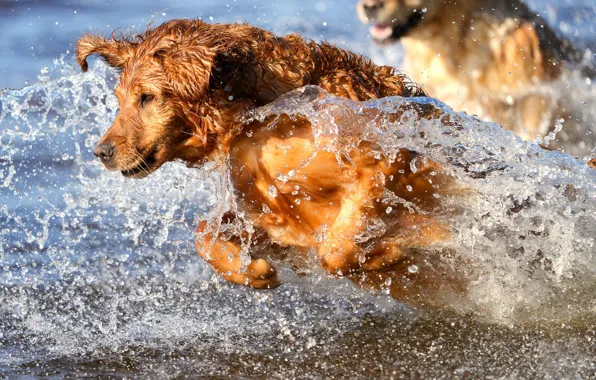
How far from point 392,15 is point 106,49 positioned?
4.72 meters

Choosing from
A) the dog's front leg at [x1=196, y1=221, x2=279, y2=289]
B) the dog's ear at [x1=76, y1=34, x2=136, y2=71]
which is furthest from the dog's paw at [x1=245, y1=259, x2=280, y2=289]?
the dog's ear at [x1=76, y1=34, x2=136, y2=71]

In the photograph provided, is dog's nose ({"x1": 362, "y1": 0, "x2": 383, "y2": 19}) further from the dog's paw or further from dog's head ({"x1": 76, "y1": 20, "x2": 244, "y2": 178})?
dog's head ({"x1": 76, "y1": 20, "x2": 244, "y2": 178})

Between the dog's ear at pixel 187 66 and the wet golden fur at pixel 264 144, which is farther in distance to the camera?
the wet golden fur at pixel 264 144

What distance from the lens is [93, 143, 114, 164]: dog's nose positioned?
13.8ft

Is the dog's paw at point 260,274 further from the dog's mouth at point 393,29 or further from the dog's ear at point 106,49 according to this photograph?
the dog's mouth at point 393,29

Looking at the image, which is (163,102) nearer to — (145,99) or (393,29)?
(145,99)

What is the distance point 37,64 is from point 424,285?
335 inches

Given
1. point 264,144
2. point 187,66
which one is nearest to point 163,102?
point 187,66

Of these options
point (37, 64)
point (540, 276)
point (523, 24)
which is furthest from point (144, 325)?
point (37, 64)

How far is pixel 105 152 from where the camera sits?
420cm

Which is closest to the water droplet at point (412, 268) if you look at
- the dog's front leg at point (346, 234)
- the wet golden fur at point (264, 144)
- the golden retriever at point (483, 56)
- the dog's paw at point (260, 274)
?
the wet golden fur at point (264, 144)

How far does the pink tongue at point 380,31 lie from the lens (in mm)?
8664

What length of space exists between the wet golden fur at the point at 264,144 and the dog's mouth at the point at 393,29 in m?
3.66

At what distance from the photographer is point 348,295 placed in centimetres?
604
